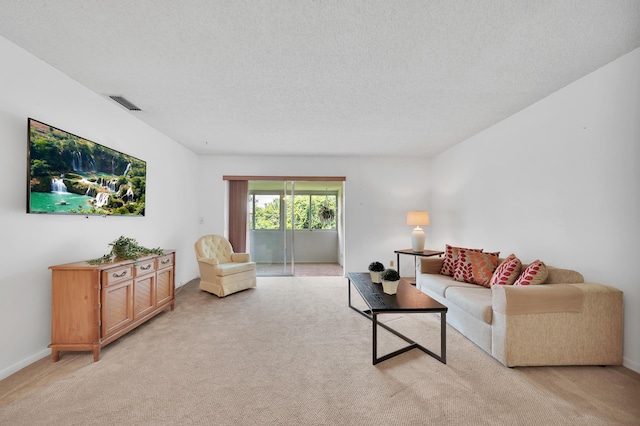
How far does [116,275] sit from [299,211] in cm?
368

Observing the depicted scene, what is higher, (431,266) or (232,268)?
(431,266)

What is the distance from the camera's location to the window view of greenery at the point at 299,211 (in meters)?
5.68

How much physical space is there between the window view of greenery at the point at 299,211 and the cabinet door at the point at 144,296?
2744 millimetres

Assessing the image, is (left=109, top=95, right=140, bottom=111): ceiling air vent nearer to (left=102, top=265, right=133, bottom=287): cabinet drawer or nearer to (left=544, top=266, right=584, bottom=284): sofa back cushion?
(left=102, top=265, right=133, bottom=287): cabinet drawer

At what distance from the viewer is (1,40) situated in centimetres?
199

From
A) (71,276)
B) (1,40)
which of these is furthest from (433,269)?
(1,40)

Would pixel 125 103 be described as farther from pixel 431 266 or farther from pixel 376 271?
pixel 431 266

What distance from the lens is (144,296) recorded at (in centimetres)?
289

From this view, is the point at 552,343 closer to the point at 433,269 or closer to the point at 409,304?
the point at 409,304

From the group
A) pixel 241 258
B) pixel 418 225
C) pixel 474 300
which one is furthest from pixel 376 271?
pixel 241 258

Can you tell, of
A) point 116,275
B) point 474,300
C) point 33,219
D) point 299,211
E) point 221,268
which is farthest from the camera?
point 299,211

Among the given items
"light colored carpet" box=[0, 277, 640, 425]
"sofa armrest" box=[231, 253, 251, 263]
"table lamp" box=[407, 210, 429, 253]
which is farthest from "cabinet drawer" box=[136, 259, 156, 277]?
"table lamp" box=[407, 210, 429, 253]

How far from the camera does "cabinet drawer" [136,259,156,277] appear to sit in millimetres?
2773

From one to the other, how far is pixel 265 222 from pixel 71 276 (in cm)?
358
